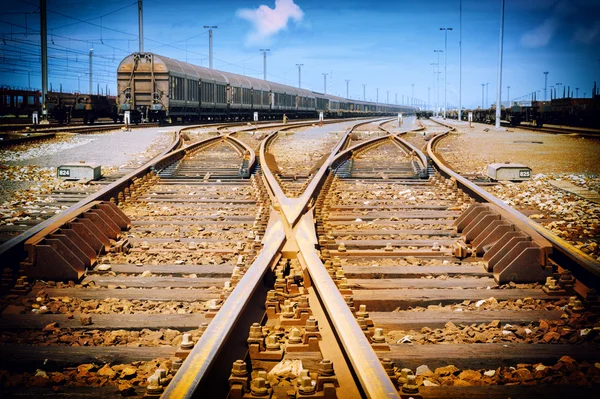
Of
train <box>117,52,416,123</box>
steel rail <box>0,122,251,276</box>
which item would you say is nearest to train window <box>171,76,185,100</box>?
train <box>117,52,416,123</box>

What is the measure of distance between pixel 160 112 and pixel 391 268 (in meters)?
31.0

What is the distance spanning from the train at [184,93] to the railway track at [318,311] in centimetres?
2683

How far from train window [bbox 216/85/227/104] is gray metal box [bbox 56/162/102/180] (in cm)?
3134

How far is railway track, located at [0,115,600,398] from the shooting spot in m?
2.93

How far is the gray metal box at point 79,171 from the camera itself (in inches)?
424

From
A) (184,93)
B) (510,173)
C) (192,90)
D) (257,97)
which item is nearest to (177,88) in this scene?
(184,93)

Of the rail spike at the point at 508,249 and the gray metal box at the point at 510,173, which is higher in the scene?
the gray metal box at the point at 510,173

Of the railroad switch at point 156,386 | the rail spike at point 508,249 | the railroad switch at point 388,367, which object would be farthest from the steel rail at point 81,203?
the rail spike at point 508,249

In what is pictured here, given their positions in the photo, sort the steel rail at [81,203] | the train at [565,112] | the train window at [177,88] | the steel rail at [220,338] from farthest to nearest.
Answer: the train at [565,112] < the train window at [177,88] < the steel rail at [81,203] < the steel rail at [220,338]

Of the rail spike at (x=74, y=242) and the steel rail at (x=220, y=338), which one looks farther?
the rail spike at (x=74, y=242)

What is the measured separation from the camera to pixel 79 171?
10867 millimetres

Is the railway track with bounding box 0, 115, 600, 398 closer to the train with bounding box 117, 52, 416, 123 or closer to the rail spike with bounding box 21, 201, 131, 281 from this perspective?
the rail spike with bounding box 21, 201, 131, 281

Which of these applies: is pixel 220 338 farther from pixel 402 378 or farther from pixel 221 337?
pixel 402 378

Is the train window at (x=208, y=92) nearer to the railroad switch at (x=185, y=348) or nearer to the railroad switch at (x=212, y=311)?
the railroad switch at (x=212, y=311)
